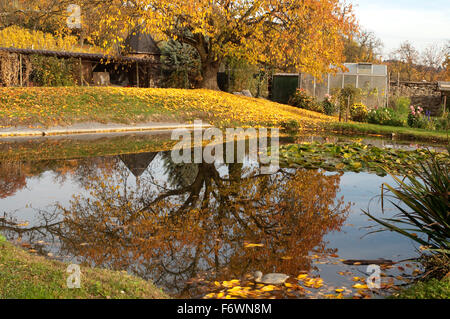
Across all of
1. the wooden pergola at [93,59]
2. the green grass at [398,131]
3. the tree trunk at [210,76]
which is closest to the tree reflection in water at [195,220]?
the green grass at [398,131]

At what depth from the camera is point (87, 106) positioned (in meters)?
19.0

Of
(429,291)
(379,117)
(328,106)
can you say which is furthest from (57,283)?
(328,106)

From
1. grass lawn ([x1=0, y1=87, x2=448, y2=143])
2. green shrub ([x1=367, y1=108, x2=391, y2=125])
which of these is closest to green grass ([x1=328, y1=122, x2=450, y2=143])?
grass lawn ([x1=0, y1=87, x2=448, y2=143])

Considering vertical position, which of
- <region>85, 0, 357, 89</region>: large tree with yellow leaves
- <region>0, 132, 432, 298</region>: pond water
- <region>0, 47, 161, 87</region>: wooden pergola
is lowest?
<region>0, 132, 432, 298</region>: pond water

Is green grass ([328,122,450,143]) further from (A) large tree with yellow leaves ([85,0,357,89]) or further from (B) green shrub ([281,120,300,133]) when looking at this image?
(A) large tree with yellow leaves ([85,0,357,89])

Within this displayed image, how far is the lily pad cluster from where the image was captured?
35.7 feet

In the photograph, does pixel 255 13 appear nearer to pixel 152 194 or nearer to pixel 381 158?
pixel 381 158

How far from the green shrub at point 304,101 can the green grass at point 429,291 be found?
22.7 metres

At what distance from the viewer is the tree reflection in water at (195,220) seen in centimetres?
519

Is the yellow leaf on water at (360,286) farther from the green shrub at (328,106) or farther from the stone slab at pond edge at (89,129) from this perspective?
the green shrub at (328,106)

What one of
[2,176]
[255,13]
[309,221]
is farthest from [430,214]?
[255,13]

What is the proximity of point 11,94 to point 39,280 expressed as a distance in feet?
55.5

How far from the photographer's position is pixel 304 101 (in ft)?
90.2

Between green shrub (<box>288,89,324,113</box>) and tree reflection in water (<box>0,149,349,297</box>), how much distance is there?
54.5ft
